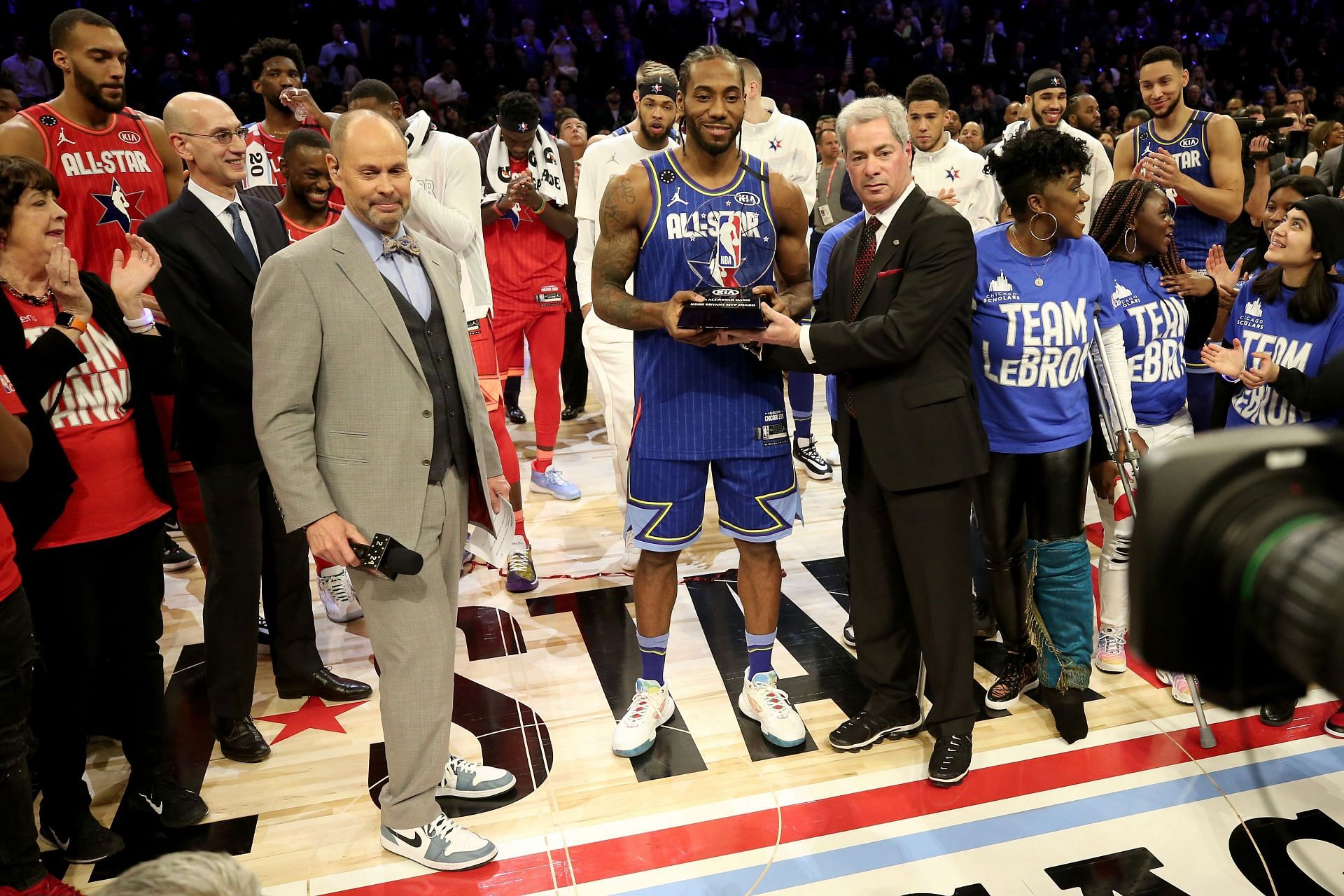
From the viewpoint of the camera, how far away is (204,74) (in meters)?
10.7

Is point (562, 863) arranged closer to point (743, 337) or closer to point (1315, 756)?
point (743, 337)

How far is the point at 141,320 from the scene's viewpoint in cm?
271

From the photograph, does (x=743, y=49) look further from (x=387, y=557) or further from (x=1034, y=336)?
(x=387, y=557)

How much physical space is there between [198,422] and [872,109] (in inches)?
85.3

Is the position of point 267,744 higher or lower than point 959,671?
lower

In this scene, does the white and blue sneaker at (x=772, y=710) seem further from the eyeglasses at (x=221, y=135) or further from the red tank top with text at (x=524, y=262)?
the red tank top with text at (x=524, y=262)

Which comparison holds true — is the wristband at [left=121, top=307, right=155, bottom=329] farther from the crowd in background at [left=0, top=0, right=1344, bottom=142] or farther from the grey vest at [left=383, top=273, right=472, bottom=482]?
the crowd in background at [left=0, top=0, right=1344, bottom=142]

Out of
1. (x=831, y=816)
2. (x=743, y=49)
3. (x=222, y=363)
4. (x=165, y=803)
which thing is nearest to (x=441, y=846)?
(x=165, y=803)

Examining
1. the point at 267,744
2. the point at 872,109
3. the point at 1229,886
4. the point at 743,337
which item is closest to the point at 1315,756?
the point at 1229,886

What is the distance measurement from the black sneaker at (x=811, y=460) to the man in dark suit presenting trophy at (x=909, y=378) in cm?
245

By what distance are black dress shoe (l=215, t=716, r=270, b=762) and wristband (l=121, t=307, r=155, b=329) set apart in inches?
49.5

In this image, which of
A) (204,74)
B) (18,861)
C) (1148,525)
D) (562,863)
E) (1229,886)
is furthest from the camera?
(204,74)

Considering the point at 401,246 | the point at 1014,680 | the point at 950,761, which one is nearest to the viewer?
the point at 401,246

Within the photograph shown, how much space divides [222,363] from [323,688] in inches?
47.7
